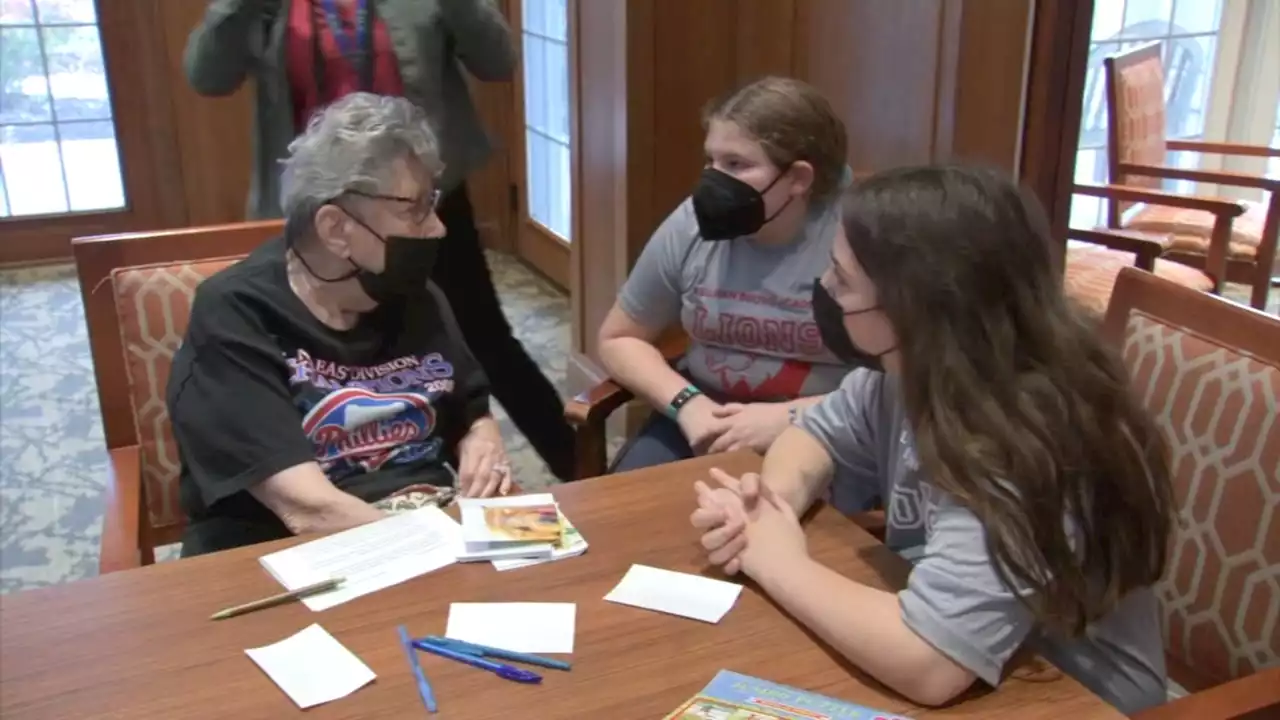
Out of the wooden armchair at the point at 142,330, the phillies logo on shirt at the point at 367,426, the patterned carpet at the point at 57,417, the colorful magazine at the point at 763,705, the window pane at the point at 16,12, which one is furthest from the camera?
the window pane at the point at 16,12

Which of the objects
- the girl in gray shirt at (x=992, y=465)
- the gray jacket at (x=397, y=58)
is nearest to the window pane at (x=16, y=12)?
the gray jacket at (x=397, y=58)

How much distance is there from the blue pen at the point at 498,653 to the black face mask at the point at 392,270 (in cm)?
68

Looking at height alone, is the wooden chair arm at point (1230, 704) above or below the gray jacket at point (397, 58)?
below

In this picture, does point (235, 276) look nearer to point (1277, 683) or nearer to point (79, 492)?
point (1277, 683)

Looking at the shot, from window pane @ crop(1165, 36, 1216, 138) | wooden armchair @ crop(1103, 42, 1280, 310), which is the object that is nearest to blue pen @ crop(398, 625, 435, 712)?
wooden armchair @ crop(1103, 42, 1280, 310)

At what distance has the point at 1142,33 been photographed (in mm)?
4391

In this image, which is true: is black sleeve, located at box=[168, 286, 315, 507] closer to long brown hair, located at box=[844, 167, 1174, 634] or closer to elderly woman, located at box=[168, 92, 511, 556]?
elderly woman, located at box=[168, 92, 511, 556]

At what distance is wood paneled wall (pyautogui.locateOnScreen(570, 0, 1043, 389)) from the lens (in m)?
2.28

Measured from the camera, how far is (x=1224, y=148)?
4.08 meters

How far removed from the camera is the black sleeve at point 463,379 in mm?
1860

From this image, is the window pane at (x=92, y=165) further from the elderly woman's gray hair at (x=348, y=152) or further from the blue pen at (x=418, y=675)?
the blue pen at (x=418, y=675)

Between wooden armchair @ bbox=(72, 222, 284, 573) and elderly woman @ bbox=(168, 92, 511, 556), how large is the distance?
0.12 meters

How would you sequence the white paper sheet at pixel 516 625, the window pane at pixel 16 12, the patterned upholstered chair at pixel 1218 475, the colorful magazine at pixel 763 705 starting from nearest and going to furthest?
the colorful magazine at pixel 763 705 < the white paper sheet at pixel 516 625 < the patterned upholstered chair at pixel 1218 475 < the window pane at pixel 16 12

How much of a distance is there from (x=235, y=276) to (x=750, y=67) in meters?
1.69
